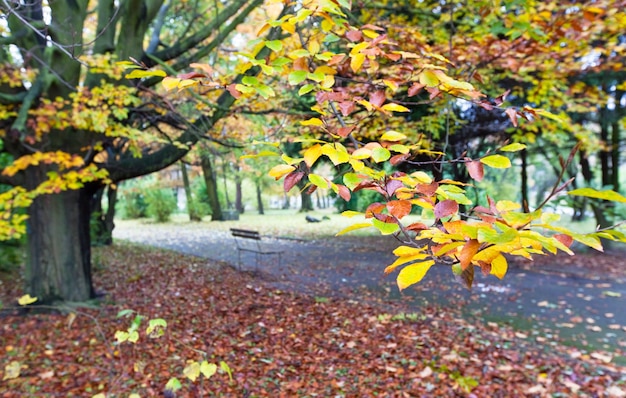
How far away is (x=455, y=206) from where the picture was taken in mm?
1044

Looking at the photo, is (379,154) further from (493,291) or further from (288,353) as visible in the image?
(493,291)

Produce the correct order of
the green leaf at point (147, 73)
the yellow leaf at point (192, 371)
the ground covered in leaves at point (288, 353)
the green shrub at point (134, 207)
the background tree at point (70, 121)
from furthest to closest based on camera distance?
1. the green shrub at point (134, 207)
2. the background tree at point (70, 121)
3. the ground covered in leaves at point (288, 353)
4. the yellow leaf at point (192, 371)
5. the green leaf at point (147, 73)

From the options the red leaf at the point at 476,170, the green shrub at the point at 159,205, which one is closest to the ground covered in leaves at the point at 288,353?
the red leaf at the point at 476,170

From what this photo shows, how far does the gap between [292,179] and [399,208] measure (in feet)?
1.23

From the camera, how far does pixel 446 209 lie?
3.43 feet

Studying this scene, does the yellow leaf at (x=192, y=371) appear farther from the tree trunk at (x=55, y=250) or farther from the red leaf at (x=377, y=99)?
the tree trunk at (x=55, y=250)

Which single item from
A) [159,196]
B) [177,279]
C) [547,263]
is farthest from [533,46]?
[159,196]

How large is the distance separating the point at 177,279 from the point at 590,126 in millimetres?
12546

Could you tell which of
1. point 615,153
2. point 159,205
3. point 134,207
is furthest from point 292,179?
point 134,207

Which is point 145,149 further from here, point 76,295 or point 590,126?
point 590,126

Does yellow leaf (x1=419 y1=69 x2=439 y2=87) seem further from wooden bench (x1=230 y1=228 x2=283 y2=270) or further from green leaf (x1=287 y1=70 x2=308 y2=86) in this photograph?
wooden bench (x1=230 y1=228 x2=283 y2=270)

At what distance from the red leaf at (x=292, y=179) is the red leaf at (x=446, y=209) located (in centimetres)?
44

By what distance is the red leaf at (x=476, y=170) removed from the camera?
48.2 inches

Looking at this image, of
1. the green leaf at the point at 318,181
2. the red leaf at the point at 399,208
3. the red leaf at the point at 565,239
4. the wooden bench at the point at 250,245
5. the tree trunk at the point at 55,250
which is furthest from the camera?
the wooden bench at the point at 250,245
